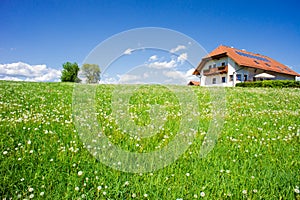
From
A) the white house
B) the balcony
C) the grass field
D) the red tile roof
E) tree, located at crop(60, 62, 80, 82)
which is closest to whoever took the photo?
the grass field

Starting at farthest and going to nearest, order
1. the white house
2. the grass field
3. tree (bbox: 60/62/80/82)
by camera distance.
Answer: tree (bbox: 60/62/80/82), the white house, the grass field

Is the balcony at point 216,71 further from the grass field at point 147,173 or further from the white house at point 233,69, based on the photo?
the grass field at point 147,173

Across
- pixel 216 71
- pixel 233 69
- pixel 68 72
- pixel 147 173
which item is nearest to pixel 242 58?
pixel 233 69

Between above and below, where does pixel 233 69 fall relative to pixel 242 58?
below

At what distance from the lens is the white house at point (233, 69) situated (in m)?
41.4

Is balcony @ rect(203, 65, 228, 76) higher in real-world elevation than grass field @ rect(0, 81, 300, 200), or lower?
higher

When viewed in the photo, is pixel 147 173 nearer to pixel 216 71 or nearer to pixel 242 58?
pixel 242 58

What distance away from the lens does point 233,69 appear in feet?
137

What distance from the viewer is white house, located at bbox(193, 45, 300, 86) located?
1629 inches

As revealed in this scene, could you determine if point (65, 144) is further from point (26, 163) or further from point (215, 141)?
point (215, 141)

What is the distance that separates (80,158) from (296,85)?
28735mm

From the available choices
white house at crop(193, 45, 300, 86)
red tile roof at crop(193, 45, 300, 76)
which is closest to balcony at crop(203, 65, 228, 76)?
white house at crop(193, 45, 300, 86)

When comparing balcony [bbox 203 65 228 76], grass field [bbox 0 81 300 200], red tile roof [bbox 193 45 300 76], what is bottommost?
grass field [bbox 0 81 300 200]

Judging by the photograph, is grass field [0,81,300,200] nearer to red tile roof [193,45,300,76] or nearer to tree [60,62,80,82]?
red tile roof [193,45,300,76]
